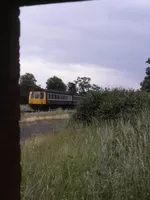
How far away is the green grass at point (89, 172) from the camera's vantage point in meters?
5.05

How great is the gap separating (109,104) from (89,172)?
9.85 m

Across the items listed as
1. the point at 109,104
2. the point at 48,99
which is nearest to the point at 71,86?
the point at 48,99

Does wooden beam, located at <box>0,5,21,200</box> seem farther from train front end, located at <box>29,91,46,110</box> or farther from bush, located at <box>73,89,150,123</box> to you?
train front end, located at <box>29,91,46,110</box>

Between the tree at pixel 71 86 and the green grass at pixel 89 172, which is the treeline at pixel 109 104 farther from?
the tree at pixel 71 86

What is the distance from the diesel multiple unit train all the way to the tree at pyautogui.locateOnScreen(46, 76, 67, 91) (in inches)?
850

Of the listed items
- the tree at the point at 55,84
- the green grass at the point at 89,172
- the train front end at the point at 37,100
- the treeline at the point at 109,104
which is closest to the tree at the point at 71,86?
the tree at the point at 55,84

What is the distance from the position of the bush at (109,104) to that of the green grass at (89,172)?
268 inches

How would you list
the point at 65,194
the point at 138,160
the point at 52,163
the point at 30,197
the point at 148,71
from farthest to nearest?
the point at 148,71
the point at 52,163
the point at 138,160
the point at 65,194
the point at 30,197

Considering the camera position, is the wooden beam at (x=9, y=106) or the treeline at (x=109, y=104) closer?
the wooden beam at (x=9, y=106)

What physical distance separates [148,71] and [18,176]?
124 ft

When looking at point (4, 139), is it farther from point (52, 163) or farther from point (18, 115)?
point (52, 163)

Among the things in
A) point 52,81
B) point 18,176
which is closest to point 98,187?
point 18,176

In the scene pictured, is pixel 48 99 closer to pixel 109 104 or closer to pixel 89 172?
pixel 109 104

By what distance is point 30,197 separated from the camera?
4.75m
